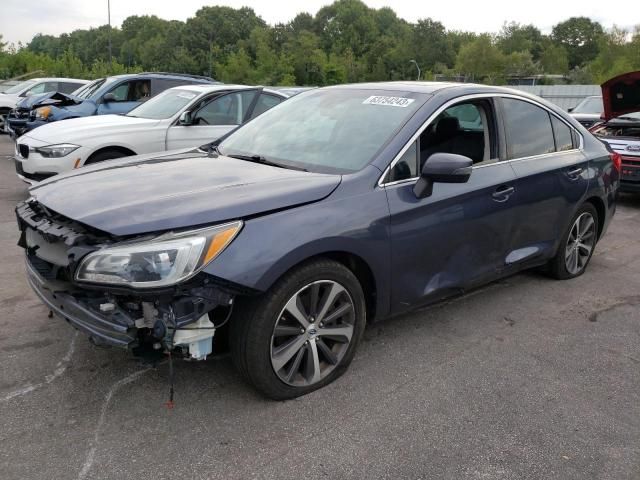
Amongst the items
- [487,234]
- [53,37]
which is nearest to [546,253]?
[487,234]

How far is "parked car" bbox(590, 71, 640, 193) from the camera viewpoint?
304 inches

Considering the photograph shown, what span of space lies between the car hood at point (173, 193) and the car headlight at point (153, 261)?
0.24ft

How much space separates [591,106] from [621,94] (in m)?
7.21

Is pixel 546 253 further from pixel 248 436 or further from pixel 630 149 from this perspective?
pixel 630 149

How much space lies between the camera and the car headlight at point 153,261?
99.0 inches

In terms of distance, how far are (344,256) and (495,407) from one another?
44.6 inches

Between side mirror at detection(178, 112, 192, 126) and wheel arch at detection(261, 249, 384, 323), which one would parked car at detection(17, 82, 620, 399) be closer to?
wheel arch at detection(261, 249, 384, 323)

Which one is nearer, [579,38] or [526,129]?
[526,129]

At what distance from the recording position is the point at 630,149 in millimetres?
8383

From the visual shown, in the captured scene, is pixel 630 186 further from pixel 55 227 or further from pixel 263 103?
pixel 55 227

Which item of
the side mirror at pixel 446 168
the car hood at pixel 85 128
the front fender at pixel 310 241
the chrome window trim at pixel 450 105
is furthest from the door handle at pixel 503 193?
the car hood at pixel 85 128

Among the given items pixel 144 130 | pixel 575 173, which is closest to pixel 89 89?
pixel 144 130

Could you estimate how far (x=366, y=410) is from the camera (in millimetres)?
2973

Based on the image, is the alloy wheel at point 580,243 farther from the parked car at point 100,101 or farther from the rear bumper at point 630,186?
the parked car at point 100,101
